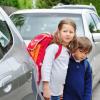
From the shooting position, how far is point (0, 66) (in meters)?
3.04

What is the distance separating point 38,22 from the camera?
8422mm

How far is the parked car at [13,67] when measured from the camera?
303cm

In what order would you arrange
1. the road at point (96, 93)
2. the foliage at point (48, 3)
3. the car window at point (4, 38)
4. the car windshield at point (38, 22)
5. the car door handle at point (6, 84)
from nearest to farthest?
the car door handle at point (6, 84) → the car window at point (4, 38) → the car windshield at point (38, 22) → the road at point (96, 93) → the foliage at point (48, 3)

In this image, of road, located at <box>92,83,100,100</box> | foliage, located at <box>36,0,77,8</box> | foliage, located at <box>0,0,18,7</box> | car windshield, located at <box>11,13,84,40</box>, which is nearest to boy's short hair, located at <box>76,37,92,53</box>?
→ car windshield, located at <box>11,13,84,40</box>

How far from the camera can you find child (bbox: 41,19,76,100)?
4344mm

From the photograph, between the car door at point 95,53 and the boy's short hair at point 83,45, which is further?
the car door at point 95,53

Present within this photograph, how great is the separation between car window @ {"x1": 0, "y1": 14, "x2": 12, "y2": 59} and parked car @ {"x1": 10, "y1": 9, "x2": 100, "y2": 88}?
165 inches

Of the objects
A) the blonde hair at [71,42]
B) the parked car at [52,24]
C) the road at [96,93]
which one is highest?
the blonde hair at [71,42]

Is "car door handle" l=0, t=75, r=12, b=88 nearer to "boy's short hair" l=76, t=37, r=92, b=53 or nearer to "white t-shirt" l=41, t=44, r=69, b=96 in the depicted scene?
"white t-shirt" l=41, t=44, r=69, b=96

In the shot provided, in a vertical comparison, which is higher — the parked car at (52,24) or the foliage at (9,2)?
the parked car at (52,24)

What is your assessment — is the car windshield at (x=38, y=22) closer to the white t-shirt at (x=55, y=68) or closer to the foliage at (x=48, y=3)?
the white t-shirt at (x=55, y=68)

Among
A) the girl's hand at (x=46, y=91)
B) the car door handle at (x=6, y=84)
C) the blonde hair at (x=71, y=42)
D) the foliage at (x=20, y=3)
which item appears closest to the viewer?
the car door handle at (x=6, y=84)

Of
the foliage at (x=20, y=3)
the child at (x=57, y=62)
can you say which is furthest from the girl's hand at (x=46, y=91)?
the foliage at (x=20, y=3)

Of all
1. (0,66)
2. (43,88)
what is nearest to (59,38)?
(43,88)
